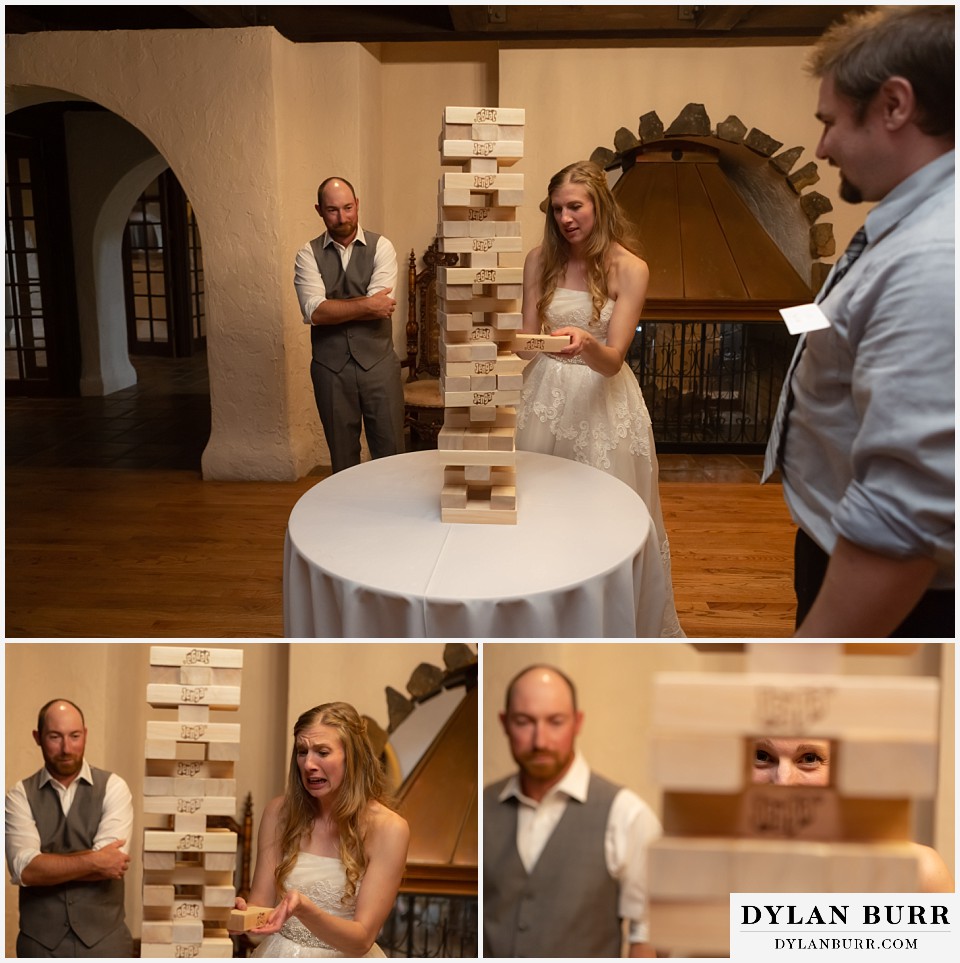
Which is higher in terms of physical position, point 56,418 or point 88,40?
point 88,40

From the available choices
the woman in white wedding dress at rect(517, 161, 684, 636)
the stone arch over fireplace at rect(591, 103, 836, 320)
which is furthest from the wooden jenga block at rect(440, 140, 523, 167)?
the stone arch over fireplace at rect(591, 103, 836, 320)

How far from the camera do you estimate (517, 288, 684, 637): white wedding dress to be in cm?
293

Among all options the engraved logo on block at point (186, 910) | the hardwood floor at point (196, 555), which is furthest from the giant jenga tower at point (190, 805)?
the hardwood floor at point (196, 555)

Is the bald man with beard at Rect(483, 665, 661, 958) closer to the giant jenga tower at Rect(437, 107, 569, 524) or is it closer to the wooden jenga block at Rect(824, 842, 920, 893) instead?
the wooden jenga block at Rect(824, 842, 920, 893)

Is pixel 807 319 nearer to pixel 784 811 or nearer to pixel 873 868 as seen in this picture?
pixel 784 811

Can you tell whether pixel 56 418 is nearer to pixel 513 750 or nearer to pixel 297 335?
pixel 297 335

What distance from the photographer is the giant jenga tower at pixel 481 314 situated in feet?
6.36

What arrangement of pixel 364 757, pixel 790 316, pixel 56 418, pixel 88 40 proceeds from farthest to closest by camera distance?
pixel 56 418 → pixel 88 40 → pixel 364 757 → pixel 790 316

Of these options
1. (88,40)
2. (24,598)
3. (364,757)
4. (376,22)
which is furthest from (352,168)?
(364,757)

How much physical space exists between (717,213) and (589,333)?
323 cm

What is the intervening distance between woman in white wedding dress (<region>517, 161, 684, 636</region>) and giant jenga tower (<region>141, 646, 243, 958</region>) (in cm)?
152

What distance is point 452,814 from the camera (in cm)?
169

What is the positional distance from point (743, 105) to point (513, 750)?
4.79 metres

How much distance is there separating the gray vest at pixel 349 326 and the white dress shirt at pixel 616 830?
9.18 feet
